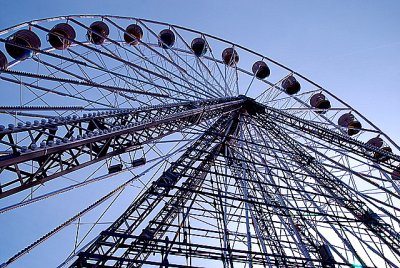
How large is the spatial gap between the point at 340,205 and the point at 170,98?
255 inches

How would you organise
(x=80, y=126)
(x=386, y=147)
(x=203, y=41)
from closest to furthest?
(x=80, y=126) < (x=203, y=41) < (x=386, y=147)

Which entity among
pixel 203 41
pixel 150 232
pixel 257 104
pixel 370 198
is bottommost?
pixel 150 232

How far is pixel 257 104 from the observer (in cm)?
1393

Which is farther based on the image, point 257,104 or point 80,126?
point 257,104

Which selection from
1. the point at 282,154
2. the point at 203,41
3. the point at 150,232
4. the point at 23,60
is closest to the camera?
the point at 150,232

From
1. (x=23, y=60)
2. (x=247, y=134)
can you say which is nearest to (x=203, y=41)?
(x=247, y=134)

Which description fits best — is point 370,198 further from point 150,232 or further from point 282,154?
point 150,232

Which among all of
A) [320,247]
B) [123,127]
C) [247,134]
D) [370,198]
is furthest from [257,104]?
[123,127]

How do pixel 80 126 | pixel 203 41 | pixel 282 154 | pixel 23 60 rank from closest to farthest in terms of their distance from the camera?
pixel 80 126 → pixel 23 60 → pixel 282 154 → pixel 203 41

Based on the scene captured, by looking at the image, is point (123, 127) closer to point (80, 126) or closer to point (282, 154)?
point (80, 126)

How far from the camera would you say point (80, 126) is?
6.70 m

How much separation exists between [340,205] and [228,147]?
4.20m

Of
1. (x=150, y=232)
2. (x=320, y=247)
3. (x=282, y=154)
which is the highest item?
(x=282, y=154)

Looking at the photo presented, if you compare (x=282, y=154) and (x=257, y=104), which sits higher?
(x=257, y=104)
